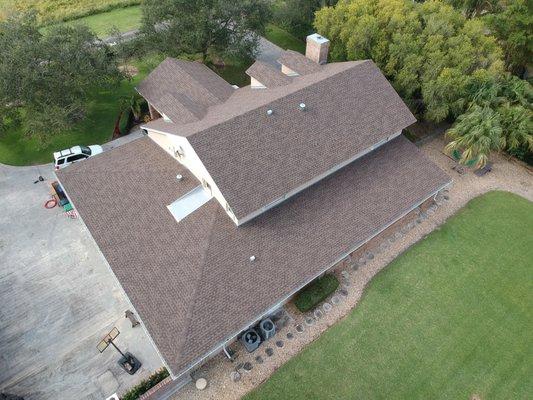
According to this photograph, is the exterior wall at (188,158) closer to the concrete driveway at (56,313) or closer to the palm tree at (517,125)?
the concrete driveway at (56,313)

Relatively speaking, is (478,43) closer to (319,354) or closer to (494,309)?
(494,309)

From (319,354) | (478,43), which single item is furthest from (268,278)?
(478,43)

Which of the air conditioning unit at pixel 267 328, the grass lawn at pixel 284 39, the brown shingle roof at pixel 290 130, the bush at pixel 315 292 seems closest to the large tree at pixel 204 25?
the brown shingle roof at pixel 290 130

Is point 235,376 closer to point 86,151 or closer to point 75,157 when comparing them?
point 75,157

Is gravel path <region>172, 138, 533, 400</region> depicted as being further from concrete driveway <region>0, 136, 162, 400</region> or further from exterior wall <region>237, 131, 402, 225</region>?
exterior wall <region>237, 131, 402, 225</region>

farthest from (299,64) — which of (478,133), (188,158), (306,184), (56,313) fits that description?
(56,313)

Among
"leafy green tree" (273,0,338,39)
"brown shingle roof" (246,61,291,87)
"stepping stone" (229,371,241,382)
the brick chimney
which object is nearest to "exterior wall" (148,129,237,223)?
"stepping stone" (229,371,241,382)

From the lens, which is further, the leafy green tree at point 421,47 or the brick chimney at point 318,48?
the brick chimney at point 318,48
